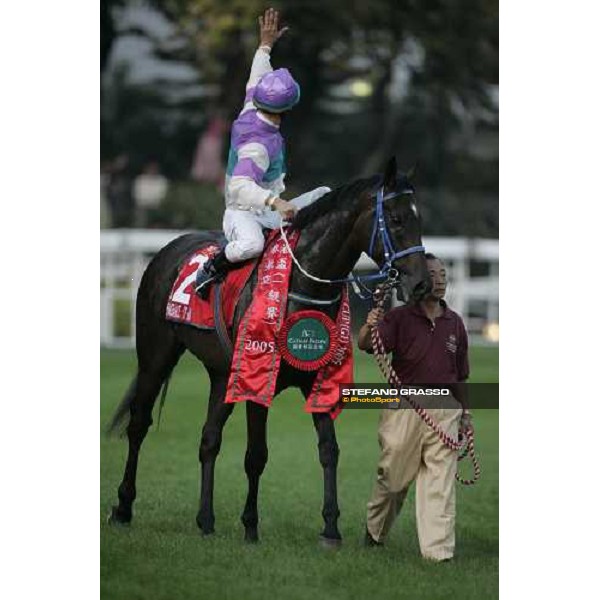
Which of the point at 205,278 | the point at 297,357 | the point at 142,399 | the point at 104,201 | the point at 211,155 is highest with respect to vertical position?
the point at 211,155

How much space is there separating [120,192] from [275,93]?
89.2 inches

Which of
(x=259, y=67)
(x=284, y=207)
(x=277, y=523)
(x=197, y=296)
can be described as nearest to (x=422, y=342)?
(x=284, y=207)

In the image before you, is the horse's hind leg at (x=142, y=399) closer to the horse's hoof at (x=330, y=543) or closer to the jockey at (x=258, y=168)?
the jockey at (x=258, y=168)

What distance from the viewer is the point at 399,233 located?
21.1ft

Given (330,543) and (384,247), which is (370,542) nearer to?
(330,543)

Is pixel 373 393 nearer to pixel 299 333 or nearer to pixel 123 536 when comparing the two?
pixel 299 333

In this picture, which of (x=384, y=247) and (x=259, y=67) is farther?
(x=259, y=67)

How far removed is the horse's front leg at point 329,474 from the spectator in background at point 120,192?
8.07ft

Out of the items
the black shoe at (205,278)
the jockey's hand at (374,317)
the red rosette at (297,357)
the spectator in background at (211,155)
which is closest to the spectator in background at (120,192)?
the spectator in background at (211,155)

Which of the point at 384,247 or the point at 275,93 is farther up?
the point at 275,93

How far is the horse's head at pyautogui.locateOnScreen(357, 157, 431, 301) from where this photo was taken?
6371mm

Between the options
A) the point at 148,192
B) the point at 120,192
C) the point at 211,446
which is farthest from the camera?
the point at 148,192
